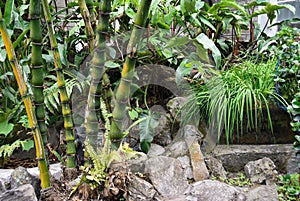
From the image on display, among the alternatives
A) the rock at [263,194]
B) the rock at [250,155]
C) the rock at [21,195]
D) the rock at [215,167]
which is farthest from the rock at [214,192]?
the rock at [21,195]

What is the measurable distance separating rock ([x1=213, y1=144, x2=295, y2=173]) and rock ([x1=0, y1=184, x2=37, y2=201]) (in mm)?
869

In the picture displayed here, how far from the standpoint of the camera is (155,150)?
1523mm

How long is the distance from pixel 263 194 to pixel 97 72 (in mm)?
851

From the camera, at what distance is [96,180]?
0.98 meters

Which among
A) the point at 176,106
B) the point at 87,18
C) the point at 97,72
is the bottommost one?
the point at 176,106

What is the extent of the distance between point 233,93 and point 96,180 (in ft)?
2.89

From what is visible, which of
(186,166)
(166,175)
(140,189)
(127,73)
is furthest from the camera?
(186,166)

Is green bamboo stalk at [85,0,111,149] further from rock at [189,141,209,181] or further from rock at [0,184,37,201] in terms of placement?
rock at [189,141,209,181]

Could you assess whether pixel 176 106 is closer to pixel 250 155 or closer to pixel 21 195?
pixel 250 155

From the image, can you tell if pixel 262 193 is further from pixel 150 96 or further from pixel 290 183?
pixel 150 96

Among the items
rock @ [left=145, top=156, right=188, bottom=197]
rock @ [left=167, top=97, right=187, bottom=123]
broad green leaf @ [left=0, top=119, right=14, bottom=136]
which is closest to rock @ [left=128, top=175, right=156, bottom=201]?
rock @ [left=145, top=156, right=188, bottom=197]

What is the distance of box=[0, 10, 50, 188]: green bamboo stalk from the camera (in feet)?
3.06

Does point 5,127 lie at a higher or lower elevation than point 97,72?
lower

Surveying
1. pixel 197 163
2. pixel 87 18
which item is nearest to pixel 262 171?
pixel 197 163
